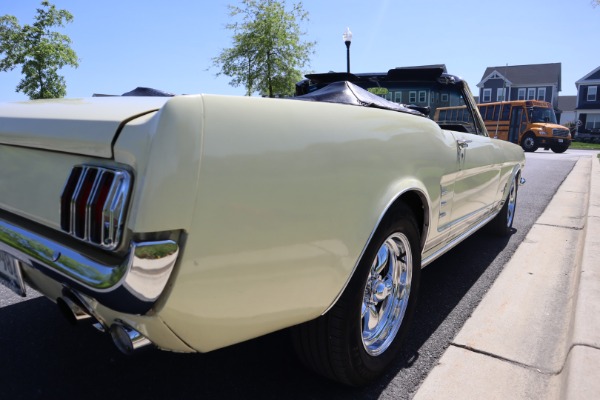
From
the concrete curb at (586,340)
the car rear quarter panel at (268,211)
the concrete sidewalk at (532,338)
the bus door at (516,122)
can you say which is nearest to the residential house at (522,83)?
the bus door at (516,122)

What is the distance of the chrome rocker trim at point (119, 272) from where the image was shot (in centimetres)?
123

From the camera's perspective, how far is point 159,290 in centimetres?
127

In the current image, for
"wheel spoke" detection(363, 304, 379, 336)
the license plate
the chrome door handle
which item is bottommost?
"wheel spoke" detection(363, 304, 379, 336)

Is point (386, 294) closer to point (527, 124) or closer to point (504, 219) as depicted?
point (504, 219)

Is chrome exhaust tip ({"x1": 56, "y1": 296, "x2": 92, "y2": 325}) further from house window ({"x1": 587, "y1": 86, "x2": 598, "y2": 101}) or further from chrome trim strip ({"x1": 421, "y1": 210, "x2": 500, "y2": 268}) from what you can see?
house window ({"x1": 587, "y1": 86, "x2": 598, "y2": 101})

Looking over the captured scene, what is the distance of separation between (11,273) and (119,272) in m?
0.78

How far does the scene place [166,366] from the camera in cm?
227

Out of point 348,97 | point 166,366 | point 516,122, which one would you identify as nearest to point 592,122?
point 516,122

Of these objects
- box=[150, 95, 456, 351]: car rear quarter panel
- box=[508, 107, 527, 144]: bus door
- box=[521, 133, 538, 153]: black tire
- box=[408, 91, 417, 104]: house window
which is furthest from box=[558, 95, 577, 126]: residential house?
box=[150, 95, 456, 351]: car rear quarter panel

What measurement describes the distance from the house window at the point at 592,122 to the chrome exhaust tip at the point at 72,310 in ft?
178

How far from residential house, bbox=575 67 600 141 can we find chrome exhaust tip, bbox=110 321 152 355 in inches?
2066

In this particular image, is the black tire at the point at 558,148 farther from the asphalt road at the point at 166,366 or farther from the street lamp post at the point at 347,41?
the asphalt road at the point at 166,366

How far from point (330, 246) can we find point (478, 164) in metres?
1.95

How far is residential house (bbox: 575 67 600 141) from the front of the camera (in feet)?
151
